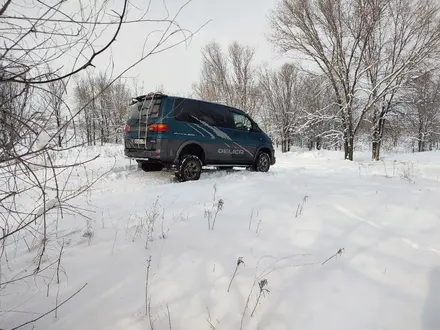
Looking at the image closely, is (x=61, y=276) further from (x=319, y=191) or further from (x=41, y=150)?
(x=319, y=191)

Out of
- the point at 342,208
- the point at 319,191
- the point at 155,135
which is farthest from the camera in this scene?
the point at 155,135

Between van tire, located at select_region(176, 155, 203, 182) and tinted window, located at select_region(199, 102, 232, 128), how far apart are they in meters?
1.15

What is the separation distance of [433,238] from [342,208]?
1156 millimetres

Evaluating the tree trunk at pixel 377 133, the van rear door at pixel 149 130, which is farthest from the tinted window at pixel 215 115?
the tree trunk at pixel 377 133

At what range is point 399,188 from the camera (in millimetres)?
5578

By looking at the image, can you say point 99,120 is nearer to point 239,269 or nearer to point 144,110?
point 239,269

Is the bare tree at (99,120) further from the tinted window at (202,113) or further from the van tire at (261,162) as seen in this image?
the van tire at (261,162)

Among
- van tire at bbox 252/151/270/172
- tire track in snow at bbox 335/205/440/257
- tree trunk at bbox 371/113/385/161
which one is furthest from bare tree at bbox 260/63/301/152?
tire track in snow at bbox 335/205/440/257

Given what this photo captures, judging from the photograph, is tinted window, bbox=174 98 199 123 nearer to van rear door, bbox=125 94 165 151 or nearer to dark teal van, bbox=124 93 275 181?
dark teal van, bbox=124 93 275 181

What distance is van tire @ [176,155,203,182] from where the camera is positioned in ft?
21.7

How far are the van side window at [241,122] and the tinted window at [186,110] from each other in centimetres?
157

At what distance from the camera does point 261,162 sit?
901 cm


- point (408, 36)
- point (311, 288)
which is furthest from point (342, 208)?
point (408, 36)

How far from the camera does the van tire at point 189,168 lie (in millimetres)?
6621
